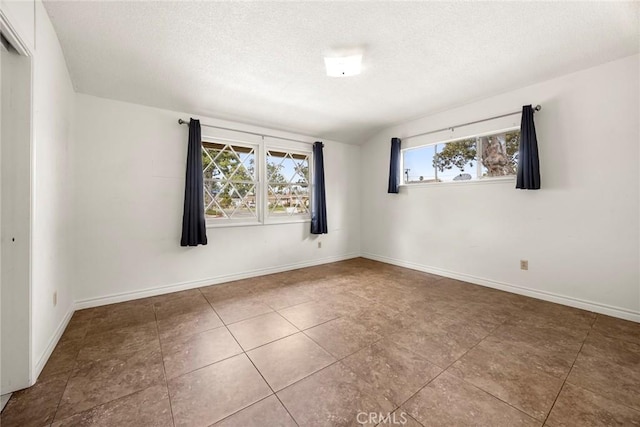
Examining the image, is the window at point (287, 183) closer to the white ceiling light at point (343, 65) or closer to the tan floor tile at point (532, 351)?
the white ceiling light at point (343, 65)

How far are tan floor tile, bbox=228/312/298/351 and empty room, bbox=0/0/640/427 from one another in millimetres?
25

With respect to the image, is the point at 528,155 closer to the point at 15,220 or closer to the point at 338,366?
the point at 338,366

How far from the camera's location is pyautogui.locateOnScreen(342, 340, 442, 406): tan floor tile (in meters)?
1.46

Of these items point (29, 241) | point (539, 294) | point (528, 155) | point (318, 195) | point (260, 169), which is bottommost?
point (539, 294)

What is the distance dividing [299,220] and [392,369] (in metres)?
2.93

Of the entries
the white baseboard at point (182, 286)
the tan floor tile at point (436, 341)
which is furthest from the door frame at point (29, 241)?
the tan floor tile at point (436, 341)

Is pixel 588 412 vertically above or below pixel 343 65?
below

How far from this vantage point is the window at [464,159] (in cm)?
314

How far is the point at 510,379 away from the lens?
1536 mm

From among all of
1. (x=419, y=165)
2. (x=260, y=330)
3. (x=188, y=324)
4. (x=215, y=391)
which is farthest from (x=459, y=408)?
(x=419, y=165)

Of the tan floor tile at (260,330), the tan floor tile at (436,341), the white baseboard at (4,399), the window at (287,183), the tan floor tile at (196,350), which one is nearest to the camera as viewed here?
the white baseboard at (4,399)

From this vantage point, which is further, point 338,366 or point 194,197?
point 194,197

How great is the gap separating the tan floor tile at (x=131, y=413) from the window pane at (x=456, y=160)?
12.8 feet

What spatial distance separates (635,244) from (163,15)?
4409 mm
